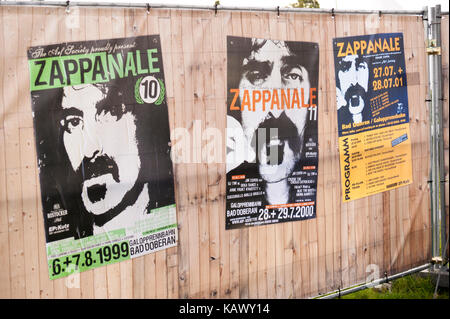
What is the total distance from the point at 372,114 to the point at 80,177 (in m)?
2.70

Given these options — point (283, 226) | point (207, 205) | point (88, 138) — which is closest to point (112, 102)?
point (88, 138)

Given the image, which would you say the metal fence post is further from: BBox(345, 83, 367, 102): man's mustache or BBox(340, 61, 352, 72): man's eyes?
BBox(340, 61, 352, 72): man's eyes

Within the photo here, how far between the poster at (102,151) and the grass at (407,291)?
2259mm

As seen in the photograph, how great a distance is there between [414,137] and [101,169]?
10.2 feet

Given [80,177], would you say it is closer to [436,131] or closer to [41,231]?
[41,231]

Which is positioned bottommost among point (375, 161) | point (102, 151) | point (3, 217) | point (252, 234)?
point (252, 234)

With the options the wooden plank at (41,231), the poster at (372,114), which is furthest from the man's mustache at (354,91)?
the wooden plank at (41,231)

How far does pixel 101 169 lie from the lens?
152 inches

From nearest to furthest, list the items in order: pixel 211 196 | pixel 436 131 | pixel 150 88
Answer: pixel 150 88
pixel 211 196
pixel 436 131

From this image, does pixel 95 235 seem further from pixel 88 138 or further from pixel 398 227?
pixel 398 227

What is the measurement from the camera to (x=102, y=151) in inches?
152

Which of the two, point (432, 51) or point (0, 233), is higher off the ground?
point (432, 51)

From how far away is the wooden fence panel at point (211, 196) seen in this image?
11.8 ft

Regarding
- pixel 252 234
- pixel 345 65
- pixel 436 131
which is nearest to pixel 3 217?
pixel 252 234
